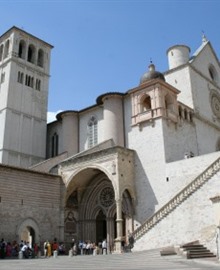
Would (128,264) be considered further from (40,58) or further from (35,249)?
(40,58)

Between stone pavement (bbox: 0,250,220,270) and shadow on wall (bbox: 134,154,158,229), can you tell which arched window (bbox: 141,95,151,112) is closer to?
shadow on wall (bbox: 134,154,158,229)

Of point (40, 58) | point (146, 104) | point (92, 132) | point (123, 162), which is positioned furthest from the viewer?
point (40, 58)

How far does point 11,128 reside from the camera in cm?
3036

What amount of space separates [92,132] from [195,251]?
15.1 m

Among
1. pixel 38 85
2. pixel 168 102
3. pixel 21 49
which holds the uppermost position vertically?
pixel 21 49

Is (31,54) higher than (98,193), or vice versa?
(31,54)

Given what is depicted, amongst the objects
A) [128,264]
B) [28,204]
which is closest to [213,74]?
[28,204]

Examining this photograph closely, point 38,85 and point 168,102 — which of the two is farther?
point 38,85

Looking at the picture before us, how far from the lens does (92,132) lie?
27547mm

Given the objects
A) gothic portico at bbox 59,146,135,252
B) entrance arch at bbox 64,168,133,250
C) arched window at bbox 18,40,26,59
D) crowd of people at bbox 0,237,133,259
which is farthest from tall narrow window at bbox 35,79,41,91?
crowd of people at bbox 0,237,133,259

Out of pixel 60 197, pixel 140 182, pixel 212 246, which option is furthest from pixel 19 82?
pixel 212 246

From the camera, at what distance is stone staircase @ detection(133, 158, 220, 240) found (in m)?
16.5

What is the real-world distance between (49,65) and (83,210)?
18178 mm

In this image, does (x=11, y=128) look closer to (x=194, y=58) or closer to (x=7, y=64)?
(x=7, y=64)
